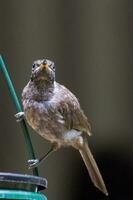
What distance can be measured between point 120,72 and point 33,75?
1.78m

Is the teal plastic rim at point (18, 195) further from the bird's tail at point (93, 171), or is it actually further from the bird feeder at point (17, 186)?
the bird's tail at point (93, 171)

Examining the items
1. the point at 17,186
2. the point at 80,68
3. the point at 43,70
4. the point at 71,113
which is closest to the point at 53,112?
the point at 71,113

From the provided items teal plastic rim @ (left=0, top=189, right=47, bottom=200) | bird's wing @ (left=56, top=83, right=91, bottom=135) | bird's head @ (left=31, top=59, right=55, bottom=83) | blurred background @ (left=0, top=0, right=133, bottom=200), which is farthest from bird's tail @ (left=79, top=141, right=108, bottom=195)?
blurred background @ (left=0, top=0, right=133, bottom=200)

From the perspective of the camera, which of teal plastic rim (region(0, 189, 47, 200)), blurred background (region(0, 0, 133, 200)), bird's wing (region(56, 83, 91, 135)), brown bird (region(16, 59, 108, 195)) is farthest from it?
blurred background (region(0, 0, 133, 200))

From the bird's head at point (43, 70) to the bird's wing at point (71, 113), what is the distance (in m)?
0.14

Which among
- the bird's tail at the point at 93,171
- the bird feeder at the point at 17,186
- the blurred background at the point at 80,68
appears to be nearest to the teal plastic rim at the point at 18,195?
the bird feeder at the point at 17,186

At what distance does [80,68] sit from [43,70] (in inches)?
70.5

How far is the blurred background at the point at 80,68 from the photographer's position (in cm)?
482

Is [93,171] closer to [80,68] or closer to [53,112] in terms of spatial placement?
[53,112]

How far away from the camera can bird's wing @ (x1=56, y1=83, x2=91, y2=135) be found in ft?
10.9

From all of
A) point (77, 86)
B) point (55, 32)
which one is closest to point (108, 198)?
point (77, 86)

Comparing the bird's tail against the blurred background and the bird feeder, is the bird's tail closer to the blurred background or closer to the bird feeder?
the bird feeder

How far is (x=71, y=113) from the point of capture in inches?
134

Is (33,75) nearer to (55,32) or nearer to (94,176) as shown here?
(94,176)
